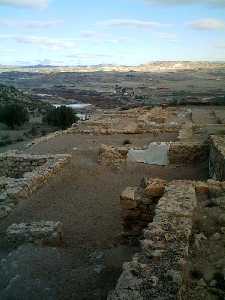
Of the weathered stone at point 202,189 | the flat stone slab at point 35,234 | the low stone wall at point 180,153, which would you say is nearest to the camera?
the flat stone slab at point 35,234

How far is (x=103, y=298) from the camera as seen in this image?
20.4ft

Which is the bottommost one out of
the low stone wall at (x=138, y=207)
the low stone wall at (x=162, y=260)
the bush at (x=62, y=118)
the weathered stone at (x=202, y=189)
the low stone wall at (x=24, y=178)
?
the bush at (x=62, y=118)

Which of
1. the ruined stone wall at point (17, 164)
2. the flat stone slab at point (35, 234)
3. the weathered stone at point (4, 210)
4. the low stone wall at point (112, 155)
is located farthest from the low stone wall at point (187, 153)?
the flat stone slab at point (35, 234)

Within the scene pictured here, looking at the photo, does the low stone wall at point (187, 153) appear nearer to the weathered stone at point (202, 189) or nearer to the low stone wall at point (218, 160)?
the low stone wall at point (218, 160)

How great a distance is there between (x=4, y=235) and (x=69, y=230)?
1519 millimetres

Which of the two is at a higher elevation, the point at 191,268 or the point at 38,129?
the point at 191,268

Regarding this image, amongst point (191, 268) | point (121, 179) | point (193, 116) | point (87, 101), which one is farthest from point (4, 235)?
point (87, 101)

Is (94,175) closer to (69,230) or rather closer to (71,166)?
(71,166)

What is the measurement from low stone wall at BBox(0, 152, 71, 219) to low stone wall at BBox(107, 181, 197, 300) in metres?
4.69

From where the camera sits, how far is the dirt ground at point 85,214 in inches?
272

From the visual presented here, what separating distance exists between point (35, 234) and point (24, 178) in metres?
3.97

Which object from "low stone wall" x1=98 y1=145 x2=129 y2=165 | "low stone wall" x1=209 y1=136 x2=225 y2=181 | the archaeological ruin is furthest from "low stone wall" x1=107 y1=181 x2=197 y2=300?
"low stone wall" x1=98 y1=145 x2=129 y2=165

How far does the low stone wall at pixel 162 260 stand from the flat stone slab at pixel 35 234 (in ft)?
7.94

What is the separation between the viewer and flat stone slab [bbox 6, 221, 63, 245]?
871 cm
